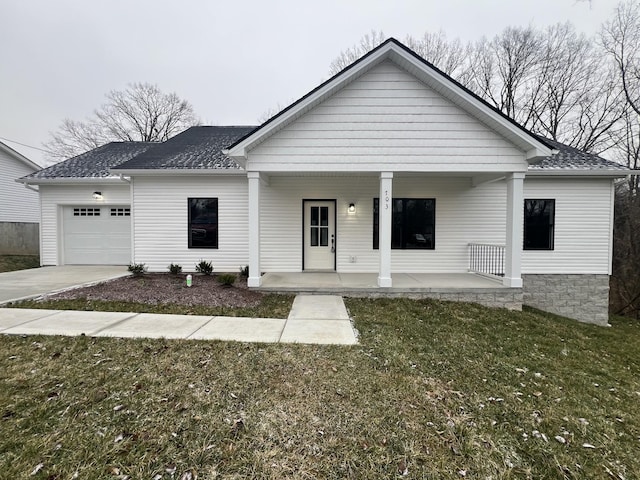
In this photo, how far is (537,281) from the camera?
9.04m

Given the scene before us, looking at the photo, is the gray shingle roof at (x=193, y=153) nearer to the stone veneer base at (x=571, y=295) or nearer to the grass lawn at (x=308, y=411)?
the grass lawn at (x=308, y=411)

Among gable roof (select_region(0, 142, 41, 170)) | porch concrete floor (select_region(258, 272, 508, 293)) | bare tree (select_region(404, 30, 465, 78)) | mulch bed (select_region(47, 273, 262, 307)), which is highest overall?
bare tree (select_region(404, 30, 465, 78))

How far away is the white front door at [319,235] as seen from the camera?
9195 millimetres

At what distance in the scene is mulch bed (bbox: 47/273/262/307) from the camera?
19.9 ft

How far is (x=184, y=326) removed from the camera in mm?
4648

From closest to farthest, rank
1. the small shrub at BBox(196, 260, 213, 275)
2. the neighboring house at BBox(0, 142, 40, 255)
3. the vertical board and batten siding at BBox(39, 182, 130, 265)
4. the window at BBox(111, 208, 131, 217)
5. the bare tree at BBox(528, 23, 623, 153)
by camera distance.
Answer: the small shrub at BBox(196, 260, 213, 275), the vertical board and batten siding at BBox(39, 182, 130, 265), the window at BBox(111, 208, 131, 217), the neighboring house at BBox(0, 142, 40, 255), the bare tree at BBox(528, 23, 623, 153)

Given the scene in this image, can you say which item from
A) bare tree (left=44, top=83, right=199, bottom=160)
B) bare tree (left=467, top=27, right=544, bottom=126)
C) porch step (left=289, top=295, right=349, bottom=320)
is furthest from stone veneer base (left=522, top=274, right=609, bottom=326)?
bare tree (left=44, top=83, right=199, bottom=160)

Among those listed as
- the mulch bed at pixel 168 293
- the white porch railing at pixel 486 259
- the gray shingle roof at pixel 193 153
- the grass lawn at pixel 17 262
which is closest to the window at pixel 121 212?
the gray shingle roof at pixel 193 153

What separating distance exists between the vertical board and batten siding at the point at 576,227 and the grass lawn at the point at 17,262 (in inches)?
696

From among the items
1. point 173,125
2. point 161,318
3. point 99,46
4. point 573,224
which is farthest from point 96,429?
point 99,46

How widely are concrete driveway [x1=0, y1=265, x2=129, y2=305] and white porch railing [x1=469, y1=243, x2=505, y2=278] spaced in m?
10.4

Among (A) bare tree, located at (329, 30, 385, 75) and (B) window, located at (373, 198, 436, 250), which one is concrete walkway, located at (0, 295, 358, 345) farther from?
(A) bare tree, located at (329, 30, 385, 75)

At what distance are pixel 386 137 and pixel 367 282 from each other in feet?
11.6

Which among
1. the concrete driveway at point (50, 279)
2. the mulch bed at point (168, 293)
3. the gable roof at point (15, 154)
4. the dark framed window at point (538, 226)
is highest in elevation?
the gable roof at point (15, 154)
